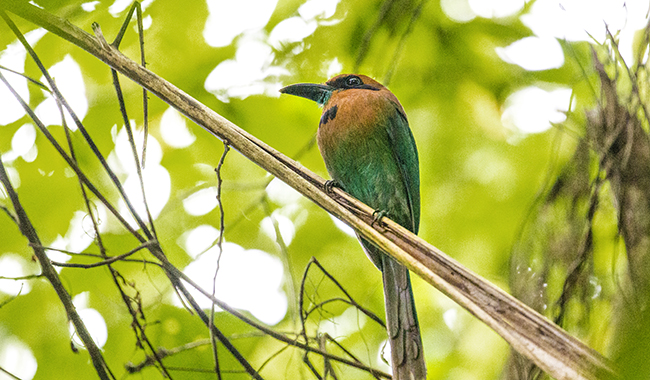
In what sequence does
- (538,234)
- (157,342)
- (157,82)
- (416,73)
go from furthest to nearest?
1. (416,73)
2. (157,342)
3. (538,234)
4. (157,82)

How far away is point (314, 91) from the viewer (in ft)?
9.88

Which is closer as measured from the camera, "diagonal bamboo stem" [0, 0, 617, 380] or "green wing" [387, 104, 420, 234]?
"diagonal bamboo stem" [0, 0, 617, 380]

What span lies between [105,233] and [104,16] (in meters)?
1.17

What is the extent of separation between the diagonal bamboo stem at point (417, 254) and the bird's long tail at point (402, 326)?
2.79 ft

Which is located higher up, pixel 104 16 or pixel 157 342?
pixel 104 16

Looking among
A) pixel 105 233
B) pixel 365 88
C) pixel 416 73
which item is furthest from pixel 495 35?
pixel 105 233

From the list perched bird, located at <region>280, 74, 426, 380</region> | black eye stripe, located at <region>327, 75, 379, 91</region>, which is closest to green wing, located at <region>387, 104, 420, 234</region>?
perched bird, located at <region>280, 74, 426, 380</region>

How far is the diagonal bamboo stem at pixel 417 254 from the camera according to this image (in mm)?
924

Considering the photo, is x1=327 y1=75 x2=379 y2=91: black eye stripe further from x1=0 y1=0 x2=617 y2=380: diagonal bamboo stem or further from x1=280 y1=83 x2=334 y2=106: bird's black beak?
x1=0 y1=0 x2=617 y2=380: diagonal bamboo stem

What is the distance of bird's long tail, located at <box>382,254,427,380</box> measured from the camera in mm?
2109

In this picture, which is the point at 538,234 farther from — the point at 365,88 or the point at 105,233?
the point at 105,233

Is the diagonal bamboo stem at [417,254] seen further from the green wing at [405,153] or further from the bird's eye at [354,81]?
the bird's eye at [354,81]

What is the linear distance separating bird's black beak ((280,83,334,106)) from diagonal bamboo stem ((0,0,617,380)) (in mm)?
1403

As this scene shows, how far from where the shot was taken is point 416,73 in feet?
10.6
